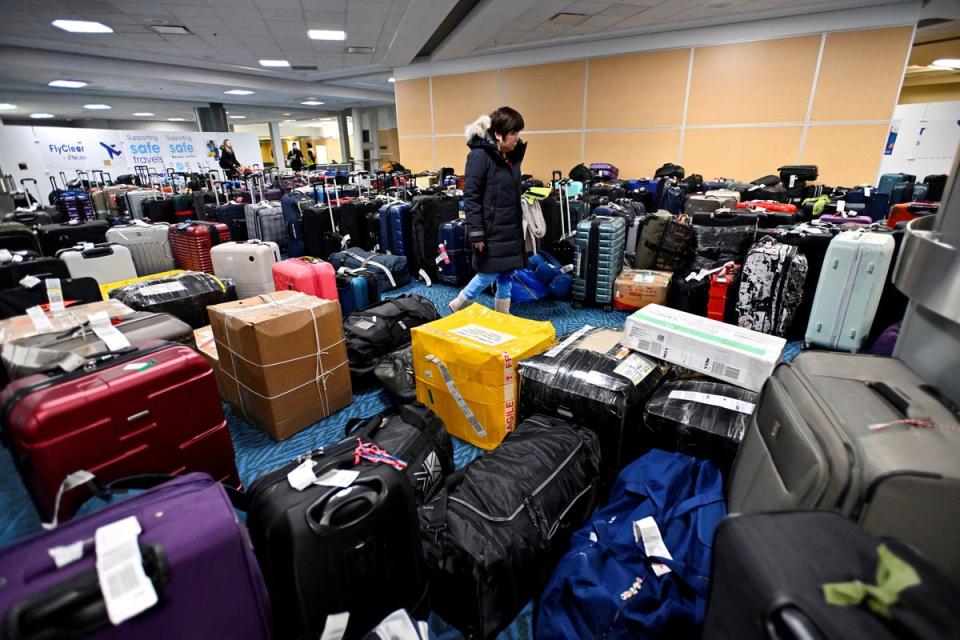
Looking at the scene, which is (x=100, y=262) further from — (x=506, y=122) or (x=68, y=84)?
(x=68, y=84)

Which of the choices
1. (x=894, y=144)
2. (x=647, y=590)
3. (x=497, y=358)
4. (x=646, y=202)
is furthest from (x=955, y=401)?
(x=894, y=144)

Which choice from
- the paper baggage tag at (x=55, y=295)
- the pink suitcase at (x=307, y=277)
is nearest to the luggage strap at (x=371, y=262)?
the pink suitcase at (x=307, y=277)

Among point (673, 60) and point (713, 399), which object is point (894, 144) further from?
point (713, 399)

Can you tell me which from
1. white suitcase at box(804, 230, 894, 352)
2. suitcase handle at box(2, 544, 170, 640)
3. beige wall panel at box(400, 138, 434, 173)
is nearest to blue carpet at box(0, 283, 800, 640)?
white suitcase at box(804, 230, 894, 352)

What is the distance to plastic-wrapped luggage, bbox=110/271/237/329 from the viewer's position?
2.77 m

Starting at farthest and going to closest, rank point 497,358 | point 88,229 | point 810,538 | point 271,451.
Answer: point 88,229 → point 271,451 → point 497,358 → point 810,538

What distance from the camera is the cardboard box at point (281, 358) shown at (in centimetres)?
219

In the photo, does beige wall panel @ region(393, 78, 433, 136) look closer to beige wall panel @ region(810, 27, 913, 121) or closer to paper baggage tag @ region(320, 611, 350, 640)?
beige wall panel @ region(810, 27, 913, 121)

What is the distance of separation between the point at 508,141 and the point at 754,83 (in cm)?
715

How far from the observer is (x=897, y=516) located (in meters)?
0.86

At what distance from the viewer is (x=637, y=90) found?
28.3ft

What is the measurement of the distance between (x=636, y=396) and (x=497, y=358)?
1.95 ft

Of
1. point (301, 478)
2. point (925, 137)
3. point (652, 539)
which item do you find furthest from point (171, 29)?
point (925, 137)

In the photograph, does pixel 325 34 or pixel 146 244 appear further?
pixel 325 34
